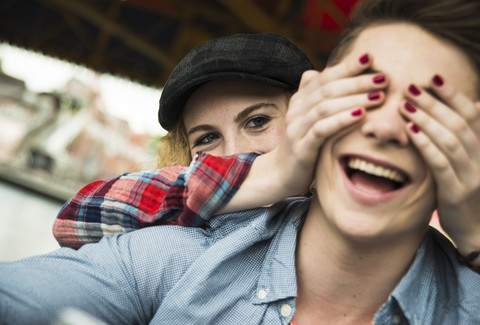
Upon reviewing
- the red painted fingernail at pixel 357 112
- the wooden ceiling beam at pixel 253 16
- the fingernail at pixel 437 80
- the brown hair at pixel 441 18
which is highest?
the wooden ceiling beam at pixel 253 16

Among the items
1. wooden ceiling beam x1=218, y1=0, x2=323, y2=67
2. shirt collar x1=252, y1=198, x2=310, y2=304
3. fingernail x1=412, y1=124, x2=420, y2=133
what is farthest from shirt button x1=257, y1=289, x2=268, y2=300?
wooden ceiling beam x1=218, y1=0, x2=323, y2=67

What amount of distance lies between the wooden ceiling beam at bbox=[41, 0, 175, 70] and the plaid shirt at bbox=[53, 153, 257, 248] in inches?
171

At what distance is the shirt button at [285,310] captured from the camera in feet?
2.90

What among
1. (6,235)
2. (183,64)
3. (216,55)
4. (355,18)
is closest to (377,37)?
(355,18)

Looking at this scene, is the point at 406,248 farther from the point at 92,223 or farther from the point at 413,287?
the point at 92,223

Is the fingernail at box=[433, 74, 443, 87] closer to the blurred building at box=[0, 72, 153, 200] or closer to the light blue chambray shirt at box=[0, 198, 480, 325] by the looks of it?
the light blue chambray shirt at box=[0, 198, 480, 325]

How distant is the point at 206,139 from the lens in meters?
1.48

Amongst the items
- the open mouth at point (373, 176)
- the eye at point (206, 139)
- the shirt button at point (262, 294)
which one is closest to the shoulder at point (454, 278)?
the open mouth at point (373, 176)

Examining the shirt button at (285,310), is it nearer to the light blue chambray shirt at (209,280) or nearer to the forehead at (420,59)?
the light blue chambray shirt at (209,280)

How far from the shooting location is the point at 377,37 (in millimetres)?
849

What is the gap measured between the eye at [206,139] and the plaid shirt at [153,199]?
33 cm

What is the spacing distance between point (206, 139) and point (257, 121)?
16 cm

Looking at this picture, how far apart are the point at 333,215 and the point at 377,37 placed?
0.31 m

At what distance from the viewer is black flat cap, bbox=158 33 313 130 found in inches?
52.3
